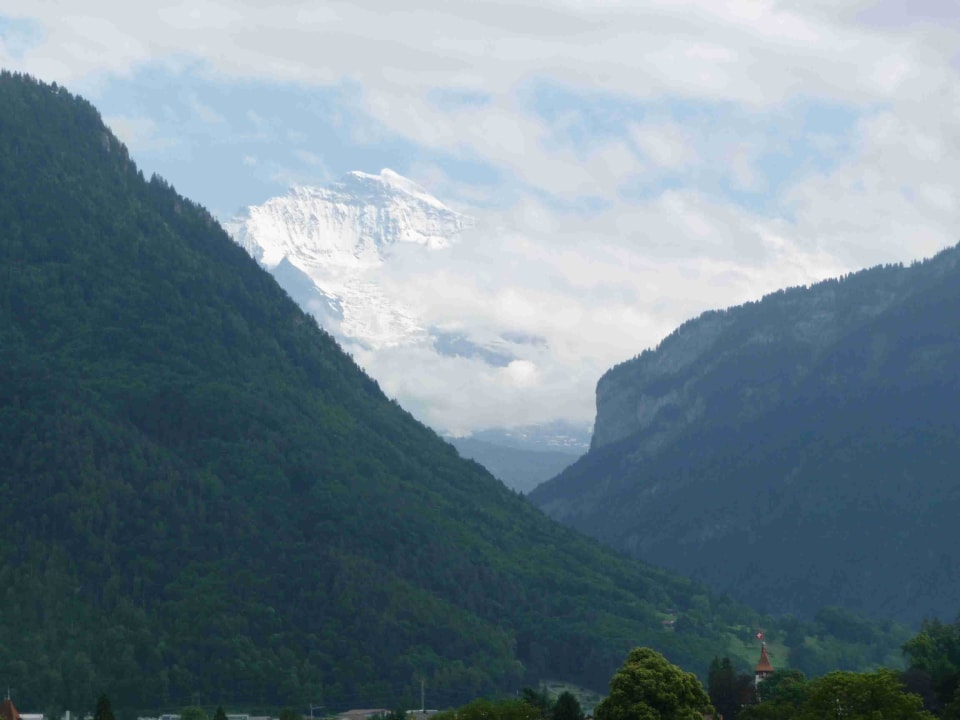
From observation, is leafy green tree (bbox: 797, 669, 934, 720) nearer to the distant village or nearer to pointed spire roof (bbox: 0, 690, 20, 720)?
the distant village

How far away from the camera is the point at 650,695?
442 ft

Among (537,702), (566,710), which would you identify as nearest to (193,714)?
(537,702)

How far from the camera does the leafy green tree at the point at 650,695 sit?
438ft

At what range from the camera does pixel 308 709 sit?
199875 millimetres

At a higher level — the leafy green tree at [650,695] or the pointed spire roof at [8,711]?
the leafy green tree at [650,695]

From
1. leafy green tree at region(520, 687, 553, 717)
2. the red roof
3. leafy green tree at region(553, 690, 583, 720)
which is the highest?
leafy green tree at region(520, 687, 553, 717)

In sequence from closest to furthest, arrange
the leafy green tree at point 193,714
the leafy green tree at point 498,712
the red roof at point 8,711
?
the leafy green tree at point 498,712 < the red roof at point 8,711 < the leafy green tree at point 193,714

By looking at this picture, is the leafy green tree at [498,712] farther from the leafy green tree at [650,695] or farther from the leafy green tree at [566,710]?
the leafy green tree at [650,695]

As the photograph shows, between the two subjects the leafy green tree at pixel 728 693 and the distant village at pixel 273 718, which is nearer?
the leafy green tree at pixel 728 693

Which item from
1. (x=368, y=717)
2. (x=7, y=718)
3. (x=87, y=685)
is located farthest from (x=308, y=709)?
(x=7, y=718)

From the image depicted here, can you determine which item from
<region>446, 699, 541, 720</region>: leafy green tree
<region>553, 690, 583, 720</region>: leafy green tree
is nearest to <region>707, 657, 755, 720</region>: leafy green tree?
<region>446, 699, 541, 720</region>: leafy green tree

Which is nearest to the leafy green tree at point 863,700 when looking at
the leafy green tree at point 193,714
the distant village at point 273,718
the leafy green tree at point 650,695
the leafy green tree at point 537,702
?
the leafy green tree at point 650,695

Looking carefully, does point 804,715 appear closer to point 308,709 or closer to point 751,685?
point 751,685

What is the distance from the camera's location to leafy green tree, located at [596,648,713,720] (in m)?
134
